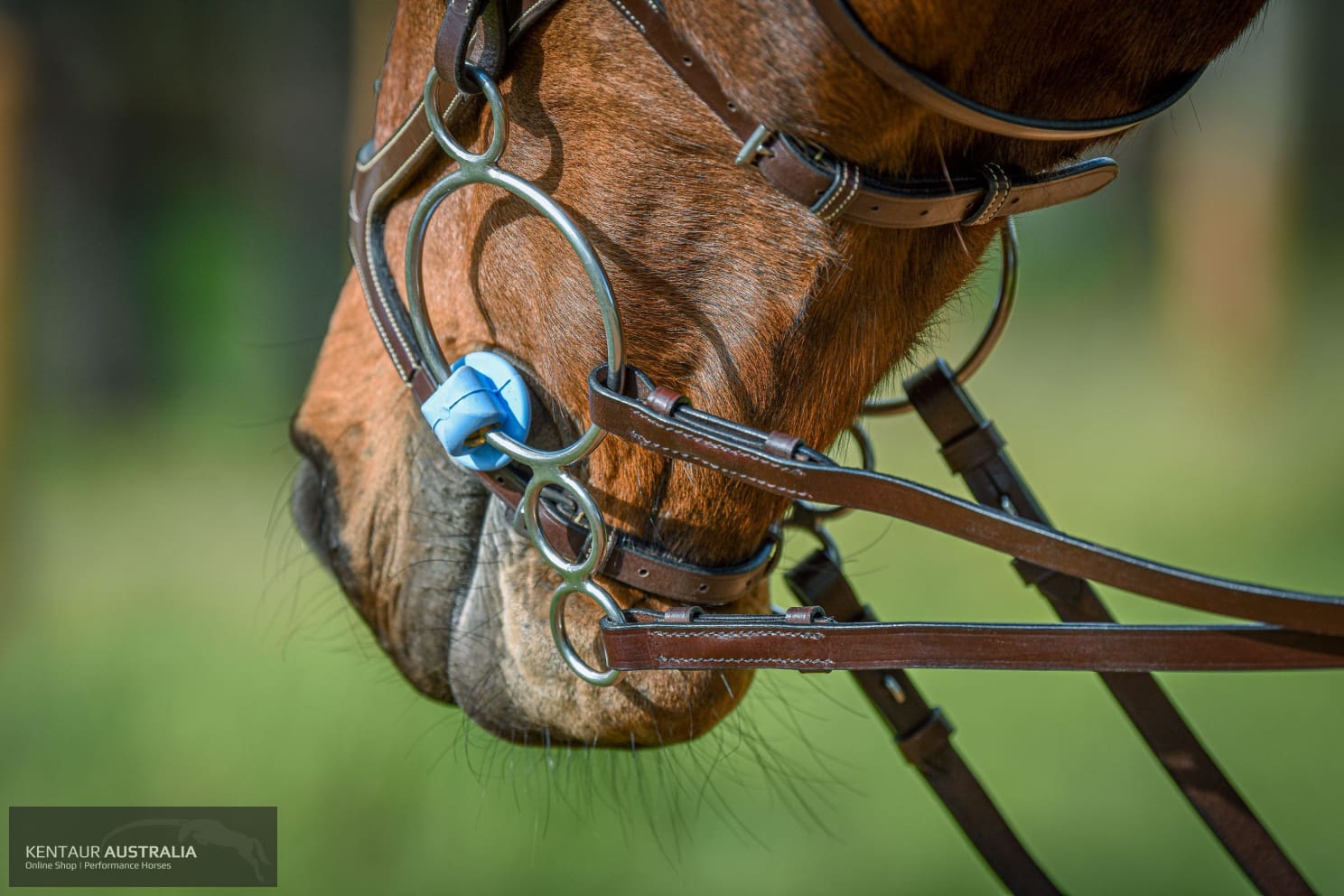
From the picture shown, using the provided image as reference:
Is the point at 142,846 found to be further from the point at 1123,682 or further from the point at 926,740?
the point at 1123,682

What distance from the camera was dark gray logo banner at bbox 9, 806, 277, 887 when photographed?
1664 millimetres

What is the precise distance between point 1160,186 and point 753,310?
18.9 ft

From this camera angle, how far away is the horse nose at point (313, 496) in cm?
109

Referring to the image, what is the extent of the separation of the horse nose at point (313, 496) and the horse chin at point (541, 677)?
0.57 feet

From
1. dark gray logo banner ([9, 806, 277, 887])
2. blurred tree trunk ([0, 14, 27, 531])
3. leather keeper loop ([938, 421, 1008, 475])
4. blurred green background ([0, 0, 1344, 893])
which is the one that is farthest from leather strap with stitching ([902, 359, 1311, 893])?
blurred tree trunk ([0, 14, 27, 531])

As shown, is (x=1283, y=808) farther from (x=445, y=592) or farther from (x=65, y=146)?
(x=65, y=146)

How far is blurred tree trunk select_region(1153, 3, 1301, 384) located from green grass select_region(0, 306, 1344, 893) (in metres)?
1.33

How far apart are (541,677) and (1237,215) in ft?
18.0

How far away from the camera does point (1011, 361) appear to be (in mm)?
5715

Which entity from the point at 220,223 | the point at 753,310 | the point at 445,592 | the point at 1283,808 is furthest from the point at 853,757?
the point at 220,223

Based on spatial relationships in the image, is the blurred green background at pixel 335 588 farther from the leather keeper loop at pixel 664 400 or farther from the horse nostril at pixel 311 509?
the leather keeper loop at pixel 664 400

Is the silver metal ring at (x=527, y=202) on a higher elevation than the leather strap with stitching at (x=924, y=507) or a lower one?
higher

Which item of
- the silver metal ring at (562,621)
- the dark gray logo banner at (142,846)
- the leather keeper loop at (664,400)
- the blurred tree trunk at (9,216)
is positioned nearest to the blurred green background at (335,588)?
the blurred tree trunk at (9,216)

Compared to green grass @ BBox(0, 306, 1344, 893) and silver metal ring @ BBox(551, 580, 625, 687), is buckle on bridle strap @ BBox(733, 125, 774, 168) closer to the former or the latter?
silver metal ring @ BBox(551, 580, 625, 687)
